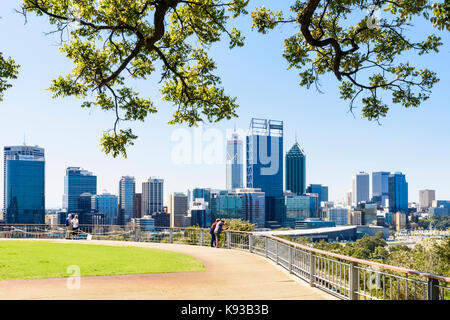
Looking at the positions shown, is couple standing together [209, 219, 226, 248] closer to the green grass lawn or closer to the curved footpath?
the green grass lawn

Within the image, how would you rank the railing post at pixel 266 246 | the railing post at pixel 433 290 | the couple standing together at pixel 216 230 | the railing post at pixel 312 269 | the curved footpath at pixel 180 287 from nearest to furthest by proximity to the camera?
the railing post at pixel 433 290
the curved footpath at pixel 180 287
the railing post at pixel 312 269
the railing post at pixel 266 246
the couple standing together at pixel 216 230

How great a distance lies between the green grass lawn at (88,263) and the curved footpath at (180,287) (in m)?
0.79

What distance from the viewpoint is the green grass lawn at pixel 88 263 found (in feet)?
40.8

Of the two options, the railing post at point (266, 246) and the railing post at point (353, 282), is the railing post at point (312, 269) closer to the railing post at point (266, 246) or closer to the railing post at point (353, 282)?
the railing post at point (353, 282)

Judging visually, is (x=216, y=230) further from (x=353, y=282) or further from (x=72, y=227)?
(x=353, y=282)

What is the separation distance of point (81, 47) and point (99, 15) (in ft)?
4.85

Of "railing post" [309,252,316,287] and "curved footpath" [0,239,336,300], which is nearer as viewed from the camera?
"curved footpath" [0,239,336,300]

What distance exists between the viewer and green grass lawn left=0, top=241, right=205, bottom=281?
12.4m

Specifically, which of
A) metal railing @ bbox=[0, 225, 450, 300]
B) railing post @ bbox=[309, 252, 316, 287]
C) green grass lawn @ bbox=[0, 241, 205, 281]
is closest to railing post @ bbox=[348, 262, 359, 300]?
metal railing @ bbox=[0, 225, 450, 300]

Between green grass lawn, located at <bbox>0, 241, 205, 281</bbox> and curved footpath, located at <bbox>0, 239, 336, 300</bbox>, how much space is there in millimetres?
793

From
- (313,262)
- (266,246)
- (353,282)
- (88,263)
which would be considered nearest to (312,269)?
(313,262)

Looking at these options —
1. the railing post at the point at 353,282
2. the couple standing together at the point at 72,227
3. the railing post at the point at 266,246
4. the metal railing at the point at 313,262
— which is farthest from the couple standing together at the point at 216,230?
the railing post at the point at 353,282
